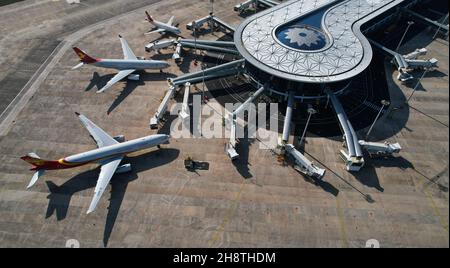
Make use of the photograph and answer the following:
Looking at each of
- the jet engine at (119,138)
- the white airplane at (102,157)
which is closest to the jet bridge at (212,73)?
the white airplane at (102,157)

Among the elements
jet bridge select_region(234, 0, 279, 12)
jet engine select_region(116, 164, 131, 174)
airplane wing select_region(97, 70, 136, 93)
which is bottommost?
jet engine select_region(116, 164, 131, 174)

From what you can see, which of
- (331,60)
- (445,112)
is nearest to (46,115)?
(331,60)

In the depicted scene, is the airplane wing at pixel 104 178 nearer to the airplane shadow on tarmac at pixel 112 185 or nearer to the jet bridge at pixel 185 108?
the airplane shadow on tarmac at pixel 112 185

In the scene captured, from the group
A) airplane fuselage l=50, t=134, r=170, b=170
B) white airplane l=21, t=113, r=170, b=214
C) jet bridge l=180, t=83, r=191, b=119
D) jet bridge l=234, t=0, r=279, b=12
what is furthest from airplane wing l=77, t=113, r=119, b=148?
jet bridge l=234, t=0, r=279, b=12

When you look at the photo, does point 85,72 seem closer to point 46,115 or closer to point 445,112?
point 46,115

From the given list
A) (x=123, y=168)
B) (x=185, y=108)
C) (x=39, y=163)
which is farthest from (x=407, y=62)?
(x=39, y=163)

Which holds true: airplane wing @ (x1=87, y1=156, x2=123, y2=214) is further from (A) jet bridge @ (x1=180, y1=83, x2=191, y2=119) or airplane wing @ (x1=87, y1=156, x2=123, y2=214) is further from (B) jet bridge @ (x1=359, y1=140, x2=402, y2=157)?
(B) jet bridge @ (x1=359, y1=140, x2=402, y2=157)
